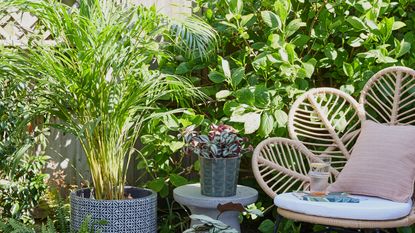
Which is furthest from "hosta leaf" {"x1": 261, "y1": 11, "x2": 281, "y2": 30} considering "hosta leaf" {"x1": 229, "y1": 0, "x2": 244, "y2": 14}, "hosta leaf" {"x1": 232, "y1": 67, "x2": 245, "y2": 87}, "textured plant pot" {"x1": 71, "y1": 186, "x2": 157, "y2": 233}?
"textured plant pot" {"x1": 71, "y1": 186, "x2": 157, "y2": 233}

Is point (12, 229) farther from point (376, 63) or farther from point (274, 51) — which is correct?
point (376, 63)

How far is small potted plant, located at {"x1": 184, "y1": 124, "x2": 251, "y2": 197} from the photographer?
11.1ft

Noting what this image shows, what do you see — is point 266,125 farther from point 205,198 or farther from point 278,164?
point 205,198

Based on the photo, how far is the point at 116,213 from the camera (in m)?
3.38

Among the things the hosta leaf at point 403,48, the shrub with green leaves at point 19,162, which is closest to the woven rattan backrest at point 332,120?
the hosta leaf at point 403,48

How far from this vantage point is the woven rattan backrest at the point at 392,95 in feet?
11.8

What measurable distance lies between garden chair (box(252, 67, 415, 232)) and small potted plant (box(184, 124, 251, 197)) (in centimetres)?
11

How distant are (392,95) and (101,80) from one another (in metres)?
1.42

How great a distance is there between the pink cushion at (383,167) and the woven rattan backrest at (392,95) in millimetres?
220

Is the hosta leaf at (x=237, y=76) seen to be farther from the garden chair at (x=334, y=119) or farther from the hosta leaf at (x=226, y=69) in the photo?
the garden chair at (x=334, y=119)

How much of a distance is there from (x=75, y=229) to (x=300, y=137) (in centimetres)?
126

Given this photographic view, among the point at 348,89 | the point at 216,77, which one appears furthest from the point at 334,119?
the point at 216,77

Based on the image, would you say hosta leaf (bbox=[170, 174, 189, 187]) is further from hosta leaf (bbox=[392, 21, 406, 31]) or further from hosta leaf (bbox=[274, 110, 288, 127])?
hosta leaf (bbox=[392, 21, 406, 31])

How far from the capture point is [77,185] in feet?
14.0
